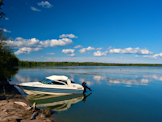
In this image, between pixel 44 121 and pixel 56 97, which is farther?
pixel 56 97

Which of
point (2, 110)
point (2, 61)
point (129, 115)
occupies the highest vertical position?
point (2, 61)

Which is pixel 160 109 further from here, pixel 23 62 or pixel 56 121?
pixel 23 62

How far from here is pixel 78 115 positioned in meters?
8.84

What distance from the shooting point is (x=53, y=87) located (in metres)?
13.6

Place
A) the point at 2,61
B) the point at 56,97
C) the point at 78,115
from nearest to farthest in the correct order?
the point at 78,115 < the point at 56,97 < the point at 2,61

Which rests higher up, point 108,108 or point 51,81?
point 51,81

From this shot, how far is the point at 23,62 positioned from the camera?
127 m

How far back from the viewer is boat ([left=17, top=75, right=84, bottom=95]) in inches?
534

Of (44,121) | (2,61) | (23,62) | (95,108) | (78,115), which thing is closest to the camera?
(44,121)

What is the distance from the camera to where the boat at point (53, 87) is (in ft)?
44.5

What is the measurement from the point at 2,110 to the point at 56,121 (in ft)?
10.7

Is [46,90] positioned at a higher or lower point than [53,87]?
lower

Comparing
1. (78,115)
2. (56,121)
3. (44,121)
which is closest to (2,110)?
Result: (44,121)

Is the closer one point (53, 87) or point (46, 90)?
point (53, 87)
